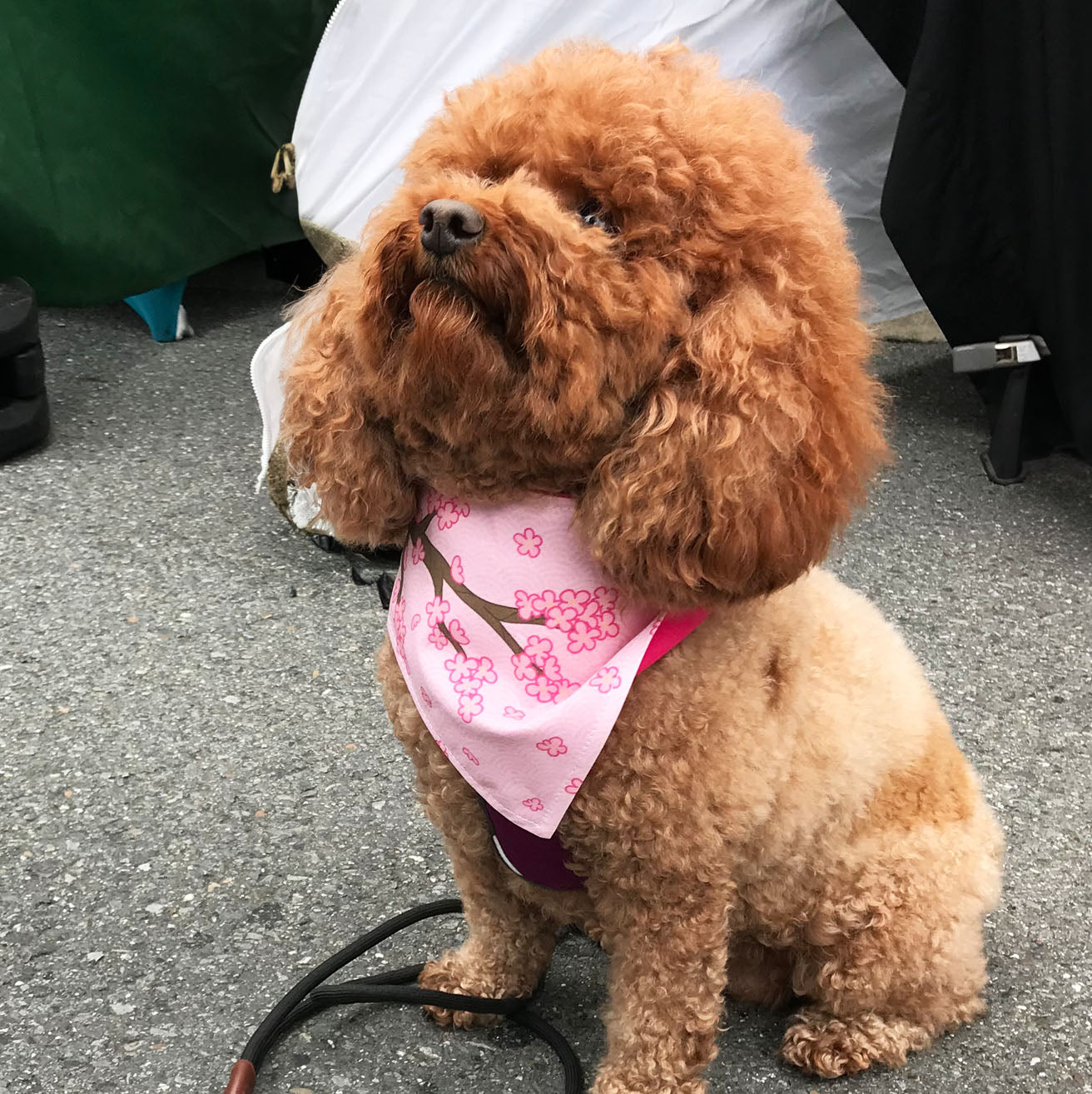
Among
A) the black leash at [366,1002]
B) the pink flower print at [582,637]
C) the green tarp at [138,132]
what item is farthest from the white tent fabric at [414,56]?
the pink flower print at [582,637]

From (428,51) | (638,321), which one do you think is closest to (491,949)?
(638,321)

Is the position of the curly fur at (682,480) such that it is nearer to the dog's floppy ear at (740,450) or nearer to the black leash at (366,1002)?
the dog's floppy ear at (740,450)

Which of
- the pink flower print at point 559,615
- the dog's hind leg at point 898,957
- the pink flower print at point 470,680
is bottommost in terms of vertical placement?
the dog's hind leg at point 898,957

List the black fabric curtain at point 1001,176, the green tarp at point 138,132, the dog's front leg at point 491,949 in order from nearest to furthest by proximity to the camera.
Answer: the dog's front leg at point 491,949 < the black fabric curtain at point 1001,176 < the green tarp at point 138,132

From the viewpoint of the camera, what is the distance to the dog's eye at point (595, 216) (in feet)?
3.56

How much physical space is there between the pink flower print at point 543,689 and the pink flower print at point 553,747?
40mm

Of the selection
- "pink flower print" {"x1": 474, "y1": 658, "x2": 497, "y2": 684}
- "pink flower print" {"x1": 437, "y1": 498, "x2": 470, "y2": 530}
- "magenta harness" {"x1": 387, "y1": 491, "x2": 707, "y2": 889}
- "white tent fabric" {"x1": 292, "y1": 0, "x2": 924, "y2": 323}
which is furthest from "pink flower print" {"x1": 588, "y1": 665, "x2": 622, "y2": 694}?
"white tent fabric" {"x1": 292, "y1": 0, "x2": 924, "y2": 323}

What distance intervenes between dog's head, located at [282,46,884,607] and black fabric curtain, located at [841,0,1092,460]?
1.78m

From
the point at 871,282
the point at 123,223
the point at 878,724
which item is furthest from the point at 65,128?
the point at 878,724

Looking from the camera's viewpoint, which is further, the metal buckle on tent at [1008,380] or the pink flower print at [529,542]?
the metal buckle on tent at [1008,380]

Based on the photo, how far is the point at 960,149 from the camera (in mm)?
2854

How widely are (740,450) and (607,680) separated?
25cm

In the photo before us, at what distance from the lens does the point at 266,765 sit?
6.63 ft

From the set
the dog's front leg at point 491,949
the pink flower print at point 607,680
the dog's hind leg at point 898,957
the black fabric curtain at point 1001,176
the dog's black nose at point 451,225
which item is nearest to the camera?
the dog's black nose at point 451,225
